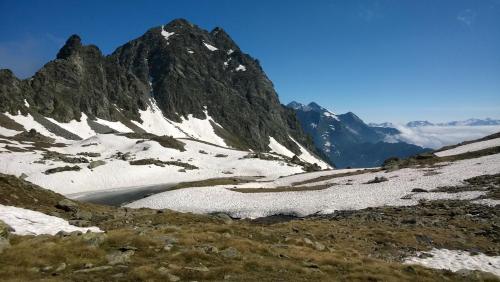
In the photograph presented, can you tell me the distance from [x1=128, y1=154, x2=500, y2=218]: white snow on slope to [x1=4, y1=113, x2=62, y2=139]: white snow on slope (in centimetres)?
11534

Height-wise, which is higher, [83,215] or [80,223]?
[83,215]

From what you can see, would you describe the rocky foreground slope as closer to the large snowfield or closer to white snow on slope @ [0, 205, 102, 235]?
white snow on slope @ [0, 205, 102, 235]

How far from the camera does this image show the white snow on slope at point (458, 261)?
23.4 metres

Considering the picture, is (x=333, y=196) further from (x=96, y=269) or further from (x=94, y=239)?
(x=96, y=269)

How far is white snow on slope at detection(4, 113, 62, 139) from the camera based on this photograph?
153 meters

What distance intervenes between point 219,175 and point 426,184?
49082mm

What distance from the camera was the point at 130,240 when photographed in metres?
21.2

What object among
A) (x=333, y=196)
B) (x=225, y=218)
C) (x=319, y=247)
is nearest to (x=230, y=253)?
(x=319, y=247)

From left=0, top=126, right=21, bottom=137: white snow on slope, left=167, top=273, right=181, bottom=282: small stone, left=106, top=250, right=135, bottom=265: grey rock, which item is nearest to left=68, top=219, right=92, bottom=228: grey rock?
left=106, top=250, right=135, bottom=265: grey rock

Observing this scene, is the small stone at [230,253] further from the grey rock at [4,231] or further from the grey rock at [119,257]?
the grey rock at [4,231]

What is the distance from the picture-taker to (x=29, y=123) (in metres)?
158

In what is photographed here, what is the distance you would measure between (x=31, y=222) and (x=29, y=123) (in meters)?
152

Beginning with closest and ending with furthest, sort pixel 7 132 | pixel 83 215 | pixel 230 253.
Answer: pixel 230 253 < pixel 83 215 < pixel 7 132

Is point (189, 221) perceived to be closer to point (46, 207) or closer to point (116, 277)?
point (46, 207)
